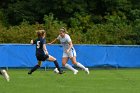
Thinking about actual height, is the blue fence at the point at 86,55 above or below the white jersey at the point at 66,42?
below

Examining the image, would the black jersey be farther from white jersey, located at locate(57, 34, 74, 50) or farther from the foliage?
the foliage

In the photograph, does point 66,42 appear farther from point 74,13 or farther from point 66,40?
point 74,13

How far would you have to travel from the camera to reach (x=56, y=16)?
4409cm

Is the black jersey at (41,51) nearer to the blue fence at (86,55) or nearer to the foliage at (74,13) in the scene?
the blue fence at (86,55)

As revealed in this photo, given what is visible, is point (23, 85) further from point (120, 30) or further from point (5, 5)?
point (5, 5)

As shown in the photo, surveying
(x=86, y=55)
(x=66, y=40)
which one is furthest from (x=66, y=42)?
(x=86, y=55)

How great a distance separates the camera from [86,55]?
84.9 feet

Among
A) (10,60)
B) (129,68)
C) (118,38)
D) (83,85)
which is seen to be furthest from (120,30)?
(83,85)

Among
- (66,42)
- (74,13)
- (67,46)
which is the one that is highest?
(66,42)

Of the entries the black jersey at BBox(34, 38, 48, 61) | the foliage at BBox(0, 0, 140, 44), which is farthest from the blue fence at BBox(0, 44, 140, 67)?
the foliage at BBox(0, 0, 140, 44)

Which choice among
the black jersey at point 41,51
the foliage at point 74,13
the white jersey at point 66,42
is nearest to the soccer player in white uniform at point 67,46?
the white jersey at point 66,42

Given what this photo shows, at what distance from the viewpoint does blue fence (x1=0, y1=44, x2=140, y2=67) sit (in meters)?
24.9

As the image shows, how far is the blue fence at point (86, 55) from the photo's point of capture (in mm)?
24875

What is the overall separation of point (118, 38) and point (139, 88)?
2180cm
